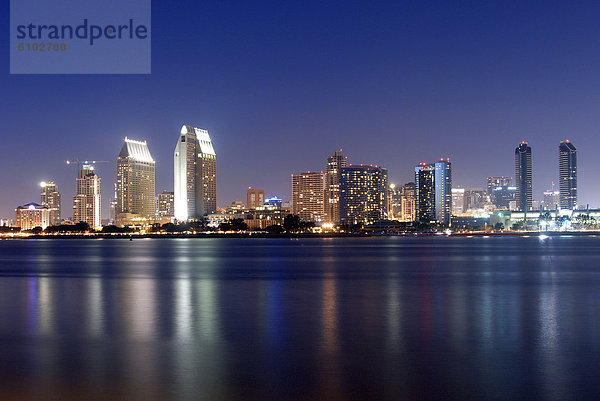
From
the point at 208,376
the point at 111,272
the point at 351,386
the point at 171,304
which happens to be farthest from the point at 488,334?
the point at 111,272

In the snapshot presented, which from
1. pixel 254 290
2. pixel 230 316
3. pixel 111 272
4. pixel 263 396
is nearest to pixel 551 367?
pixel 263 396

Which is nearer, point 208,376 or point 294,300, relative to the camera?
point 208,376

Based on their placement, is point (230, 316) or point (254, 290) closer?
point (230, 316)

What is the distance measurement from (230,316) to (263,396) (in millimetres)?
12667

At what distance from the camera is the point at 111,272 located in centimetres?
5419

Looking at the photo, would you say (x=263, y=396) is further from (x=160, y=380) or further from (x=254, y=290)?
(x=254, y=290)

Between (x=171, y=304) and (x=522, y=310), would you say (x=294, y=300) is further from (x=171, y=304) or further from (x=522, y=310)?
(x=522, y=310)

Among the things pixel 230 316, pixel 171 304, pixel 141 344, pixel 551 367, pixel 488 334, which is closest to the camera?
pixel 551 367

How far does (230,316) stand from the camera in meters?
25.3

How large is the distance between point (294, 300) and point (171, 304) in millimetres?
6075

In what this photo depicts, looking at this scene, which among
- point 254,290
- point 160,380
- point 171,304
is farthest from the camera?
point 254,290

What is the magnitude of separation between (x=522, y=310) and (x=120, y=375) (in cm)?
1837

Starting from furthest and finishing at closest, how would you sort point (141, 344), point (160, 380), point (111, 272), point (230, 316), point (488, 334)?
point (111, 272) → point (230, 316) → point (488, 334) → point (141, 344) → point (160, 380)

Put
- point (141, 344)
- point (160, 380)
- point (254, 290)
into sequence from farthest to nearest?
point (254, 290)
point (141, 344)
point (160, 380)
